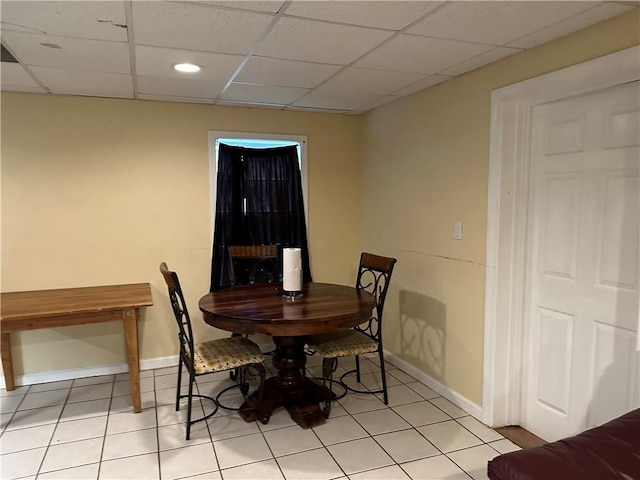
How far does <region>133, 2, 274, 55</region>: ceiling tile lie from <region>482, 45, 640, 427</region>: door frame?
1.49 metres

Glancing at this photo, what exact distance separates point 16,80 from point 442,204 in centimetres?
302

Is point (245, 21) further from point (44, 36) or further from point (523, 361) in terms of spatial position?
point (523, 361)

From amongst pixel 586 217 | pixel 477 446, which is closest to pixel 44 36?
pixel 586 217

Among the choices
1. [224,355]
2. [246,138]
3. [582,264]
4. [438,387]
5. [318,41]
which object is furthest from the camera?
[246,138]

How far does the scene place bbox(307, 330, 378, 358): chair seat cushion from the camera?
2.88 metres

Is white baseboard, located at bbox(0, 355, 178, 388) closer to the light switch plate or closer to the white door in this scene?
the light switch plate

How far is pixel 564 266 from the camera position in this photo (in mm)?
2428

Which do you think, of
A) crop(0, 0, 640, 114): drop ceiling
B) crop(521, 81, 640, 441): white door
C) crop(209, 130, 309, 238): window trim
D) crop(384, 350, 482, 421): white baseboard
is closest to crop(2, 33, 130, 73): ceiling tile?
crop(0, 0, 640, 114): drop ceiling

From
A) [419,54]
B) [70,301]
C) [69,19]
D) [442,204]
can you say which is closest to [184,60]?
[69,19]

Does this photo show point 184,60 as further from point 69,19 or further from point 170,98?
point 170,98

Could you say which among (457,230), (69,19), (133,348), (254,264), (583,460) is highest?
(69,19)

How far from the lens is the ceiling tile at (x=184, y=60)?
2.38 m

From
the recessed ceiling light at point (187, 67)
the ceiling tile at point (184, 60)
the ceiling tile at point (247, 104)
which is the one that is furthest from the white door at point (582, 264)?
the ceiling tile at point (247, 104)

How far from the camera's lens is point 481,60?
2.58 metres
